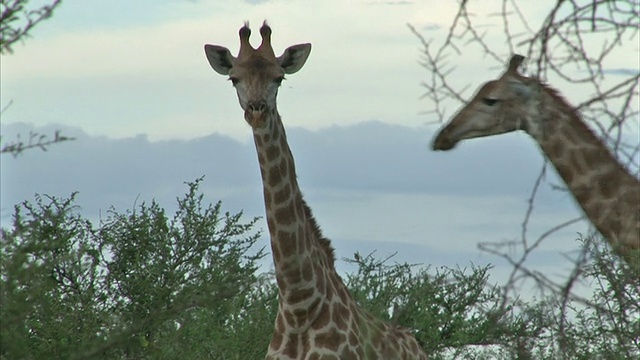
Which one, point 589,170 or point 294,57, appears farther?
point 294,57

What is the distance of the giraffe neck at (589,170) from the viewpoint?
6.87 meters

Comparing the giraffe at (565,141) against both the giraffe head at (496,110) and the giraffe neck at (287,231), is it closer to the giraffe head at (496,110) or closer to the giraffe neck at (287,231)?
the giraffe head at (496,110)

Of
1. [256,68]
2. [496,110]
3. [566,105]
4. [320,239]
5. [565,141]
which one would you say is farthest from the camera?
[320,239]

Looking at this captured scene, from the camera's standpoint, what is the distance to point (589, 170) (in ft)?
23.7

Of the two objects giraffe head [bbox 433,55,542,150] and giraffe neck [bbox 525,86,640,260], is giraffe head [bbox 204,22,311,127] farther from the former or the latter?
giraffe neck [bbox 525,86,640,260]

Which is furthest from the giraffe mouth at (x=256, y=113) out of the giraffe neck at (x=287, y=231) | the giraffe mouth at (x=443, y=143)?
the giraffe mouth at (x=443, y=143)

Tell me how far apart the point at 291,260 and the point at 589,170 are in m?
2.30

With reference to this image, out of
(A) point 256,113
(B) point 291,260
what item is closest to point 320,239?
(B) point 291,260

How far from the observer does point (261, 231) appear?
1338cm

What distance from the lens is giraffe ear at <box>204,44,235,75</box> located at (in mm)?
9094

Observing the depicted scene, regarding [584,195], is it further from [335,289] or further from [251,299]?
[251,299]

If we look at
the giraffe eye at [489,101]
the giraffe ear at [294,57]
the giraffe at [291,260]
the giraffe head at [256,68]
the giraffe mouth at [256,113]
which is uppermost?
the giraffe ear at [294,57]

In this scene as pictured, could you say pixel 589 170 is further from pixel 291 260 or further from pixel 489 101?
pixel 291 260

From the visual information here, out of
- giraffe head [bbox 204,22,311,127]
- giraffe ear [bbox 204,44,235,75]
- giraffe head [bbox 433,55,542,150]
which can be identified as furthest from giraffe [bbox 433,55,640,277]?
giraffe ear [bbox 204,44,235,75]
